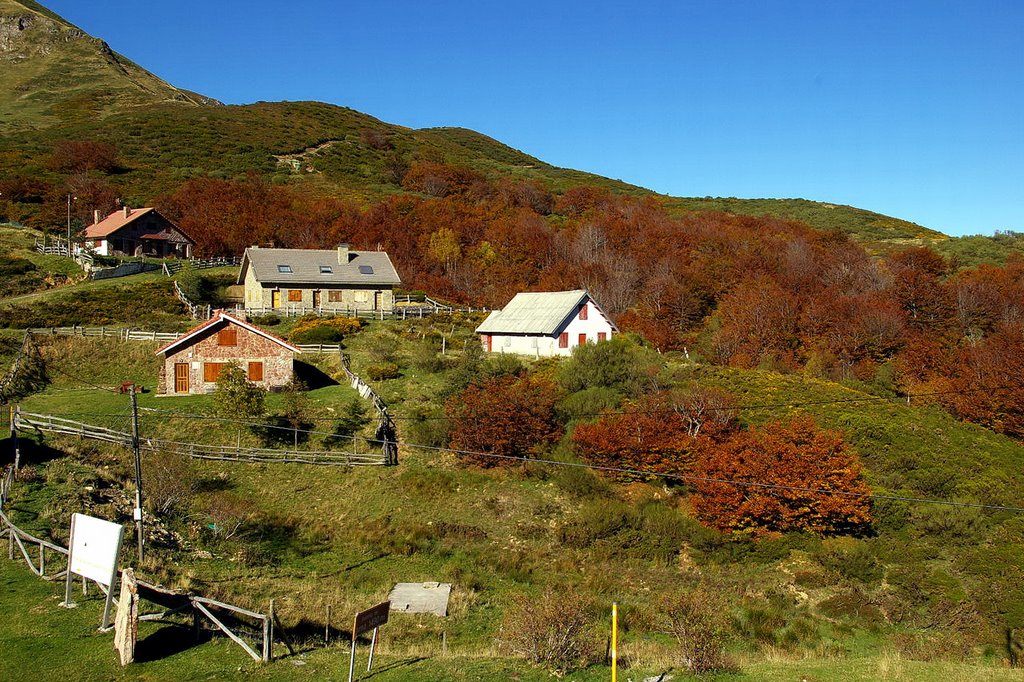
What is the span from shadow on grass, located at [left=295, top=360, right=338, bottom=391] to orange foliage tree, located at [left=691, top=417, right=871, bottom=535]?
73.0 ft

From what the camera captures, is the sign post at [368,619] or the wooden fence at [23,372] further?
the wooden fence at [23,372]

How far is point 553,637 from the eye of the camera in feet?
53.6

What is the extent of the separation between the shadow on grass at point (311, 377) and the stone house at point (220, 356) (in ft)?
4.87

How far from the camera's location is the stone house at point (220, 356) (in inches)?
1591

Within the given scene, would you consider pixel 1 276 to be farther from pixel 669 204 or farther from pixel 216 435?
pixel 669 204

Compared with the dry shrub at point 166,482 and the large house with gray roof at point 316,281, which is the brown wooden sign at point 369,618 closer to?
the dry shrub at point 166,482

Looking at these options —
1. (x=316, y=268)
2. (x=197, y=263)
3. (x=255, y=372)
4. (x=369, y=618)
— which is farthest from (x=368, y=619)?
(x=197, y=263)

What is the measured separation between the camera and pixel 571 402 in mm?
40344

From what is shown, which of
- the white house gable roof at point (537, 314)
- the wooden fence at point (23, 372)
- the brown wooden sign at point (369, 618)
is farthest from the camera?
the white house gable roof at point (537, 314)

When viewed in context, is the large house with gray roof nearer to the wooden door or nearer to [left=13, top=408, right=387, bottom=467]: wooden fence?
the wooden door

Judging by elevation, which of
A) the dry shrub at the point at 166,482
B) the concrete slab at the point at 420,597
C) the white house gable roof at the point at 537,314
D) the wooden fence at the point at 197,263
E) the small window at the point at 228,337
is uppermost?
the wooden fence at the point at 197,263

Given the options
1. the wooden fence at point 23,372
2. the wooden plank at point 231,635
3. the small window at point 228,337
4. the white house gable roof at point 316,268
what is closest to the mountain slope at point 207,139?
the white house gable roof at point 316,268

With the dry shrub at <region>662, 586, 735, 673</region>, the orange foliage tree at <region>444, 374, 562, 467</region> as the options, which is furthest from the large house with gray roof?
the dry shrub at <region>662, 586, 735, 673</region>

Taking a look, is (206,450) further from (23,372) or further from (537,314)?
(537,314)
